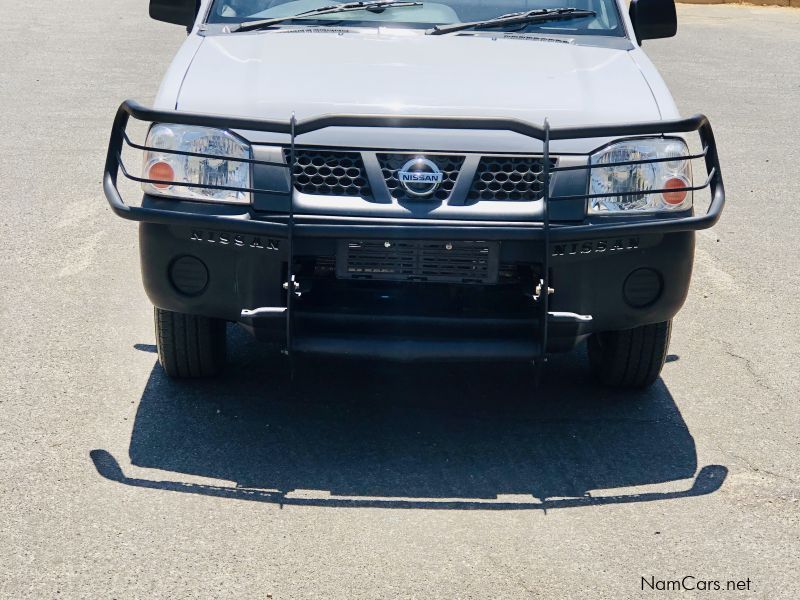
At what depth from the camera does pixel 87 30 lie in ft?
55.9

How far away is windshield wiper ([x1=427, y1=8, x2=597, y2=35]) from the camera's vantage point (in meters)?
5.79

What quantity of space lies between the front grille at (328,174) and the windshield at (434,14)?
1292mm

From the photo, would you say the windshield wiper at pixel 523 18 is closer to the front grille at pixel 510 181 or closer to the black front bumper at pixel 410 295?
the front grille at pixel 510 181

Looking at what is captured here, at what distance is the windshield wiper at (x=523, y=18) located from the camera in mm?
5789

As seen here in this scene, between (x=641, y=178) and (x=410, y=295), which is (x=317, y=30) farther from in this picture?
(x=641, y=178)

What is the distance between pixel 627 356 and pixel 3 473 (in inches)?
98.2

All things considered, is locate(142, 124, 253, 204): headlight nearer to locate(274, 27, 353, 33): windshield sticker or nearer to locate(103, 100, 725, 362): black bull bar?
locate(103, 100, 725, 362): black bull bar

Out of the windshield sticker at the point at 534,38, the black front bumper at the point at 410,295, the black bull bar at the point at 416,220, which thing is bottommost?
the black front bumper at the point at 410,295

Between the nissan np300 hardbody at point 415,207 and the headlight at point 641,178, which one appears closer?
the nissan np300 hardbody at point 415,207

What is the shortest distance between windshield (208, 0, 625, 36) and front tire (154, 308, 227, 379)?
1443 millimetres

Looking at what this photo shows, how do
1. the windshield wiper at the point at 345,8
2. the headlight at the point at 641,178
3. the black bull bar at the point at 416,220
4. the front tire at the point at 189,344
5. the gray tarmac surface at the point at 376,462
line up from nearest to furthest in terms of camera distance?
1. the gray tarmac surface at the point at 376,462
2. the black bull bar at the point at 416,220
3. the headlight at the point at 641,178
4. the front tire at the point at 189,344
5. the windshield wiper at the point at 345,8

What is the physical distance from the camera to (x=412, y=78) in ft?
16.7

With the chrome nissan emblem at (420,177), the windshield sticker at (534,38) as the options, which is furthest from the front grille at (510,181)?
the windshield sticker at (534,38)

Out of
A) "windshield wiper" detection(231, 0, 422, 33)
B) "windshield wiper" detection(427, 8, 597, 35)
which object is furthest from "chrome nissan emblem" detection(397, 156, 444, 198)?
"windshield wiper" detection(231, 0, 422, 33)
